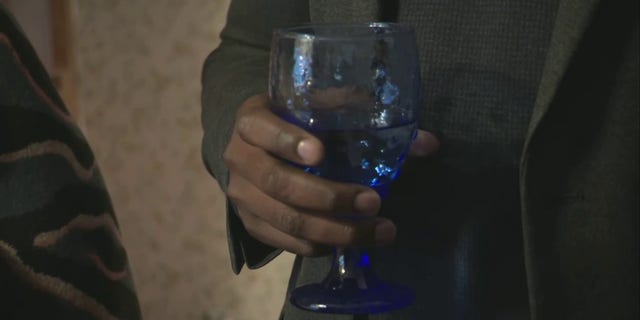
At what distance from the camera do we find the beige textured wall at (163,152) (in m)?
2.20

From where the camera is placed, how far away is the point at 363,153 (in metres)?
0.59

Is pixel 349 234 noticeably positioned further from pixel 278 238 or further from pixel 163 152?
pixel 163 152

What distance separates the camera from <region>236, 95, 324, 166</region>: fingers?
57 centimetres

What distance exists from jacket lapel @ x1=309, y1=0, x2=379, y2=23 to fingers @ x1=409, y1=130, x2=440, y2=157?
0.37ft

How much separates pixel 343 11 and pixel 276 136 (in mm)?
207

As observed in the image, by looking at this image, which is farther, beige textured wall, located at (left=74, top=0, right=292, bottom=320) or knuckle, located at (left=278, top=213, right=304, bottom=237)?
beige textured wall, located at (left=74, top=0, right=292, bottom=320)

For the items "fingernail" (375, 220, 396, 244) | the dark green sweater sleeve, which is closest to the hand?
"fingernail" (375, 220, 396, 244)

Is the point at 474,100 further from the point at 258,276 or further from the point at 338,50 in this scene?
the point at 258,276

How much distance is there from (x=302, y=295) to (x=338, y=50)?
0.55 feet

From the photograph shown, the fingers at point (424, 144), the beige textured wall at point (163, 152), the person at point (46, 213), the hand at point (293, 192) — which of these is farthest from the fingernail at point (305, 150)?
the beige textured wall at point (163, 152)

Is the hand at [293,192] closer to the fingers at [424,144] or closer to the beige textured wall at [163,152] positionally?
the fingers at [424,144]

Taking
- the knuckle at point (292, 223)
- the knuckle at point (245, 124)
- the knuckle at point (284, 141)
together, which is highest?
the knuckle at point (284, 141)

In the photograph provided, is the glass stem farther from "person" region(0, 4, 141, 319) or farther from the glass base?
"person" region(0, 4, 141, 319)

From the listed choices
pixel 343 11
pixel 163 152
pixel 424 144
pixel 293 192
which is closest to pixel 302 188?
pixel 293 192
